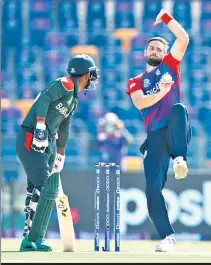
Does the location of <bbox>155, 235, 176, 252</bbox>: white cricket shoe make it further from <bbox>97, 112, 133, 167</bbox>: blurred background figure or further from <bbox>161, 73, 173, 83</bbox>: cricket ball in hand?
<bbox>97, 112, 133, 167</bbox>: blurred background figure

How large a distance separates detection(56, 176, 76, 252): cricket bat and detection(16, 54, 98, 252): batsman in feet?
0.66

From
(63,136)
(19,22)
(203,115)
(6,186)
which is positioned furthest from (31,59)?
(63,136)

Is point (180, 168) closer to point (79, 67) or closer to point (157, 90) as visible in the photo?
point (157, 90)

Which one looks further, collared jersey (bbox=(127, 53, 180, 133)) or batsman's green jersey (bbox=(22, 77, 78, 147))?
collared jersey (bbox=(127, 53, 180, 133))

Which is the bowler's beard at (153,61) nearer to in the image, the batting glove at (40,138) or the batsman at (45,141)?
the batsman at (45,141)

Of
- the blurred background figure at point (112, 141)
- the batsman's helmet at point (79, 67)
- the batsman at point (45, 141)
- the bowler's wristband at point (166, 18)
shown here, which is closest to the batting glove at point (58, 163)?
the batsman at point (45, 141)

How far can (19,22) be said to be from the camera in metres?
21.2

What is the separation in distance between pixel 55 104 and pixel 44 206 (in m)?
0.86

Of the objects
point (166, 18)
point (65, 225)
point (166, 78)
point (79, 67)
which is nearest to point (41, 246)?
point (65, 225)

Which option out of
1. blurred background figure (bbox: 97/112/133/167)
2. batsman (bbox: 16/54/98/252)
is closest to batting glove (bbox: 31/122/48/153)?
batsman (bbox: 16/54/98/252)

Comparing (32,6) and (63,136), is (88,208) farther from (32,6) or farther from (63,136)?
(32,6)

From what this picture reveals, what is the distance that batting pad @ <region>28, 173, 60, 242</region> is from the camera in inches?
293

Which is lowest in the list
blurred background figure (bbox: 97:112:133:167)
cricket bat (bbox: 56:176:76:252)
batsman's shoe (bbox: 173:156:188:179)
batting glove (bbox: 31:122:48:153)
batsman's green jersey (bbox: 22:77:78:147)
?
cricket bat (bbox: 56:176:76:252)

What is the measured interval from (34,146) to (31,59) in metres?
13.1
